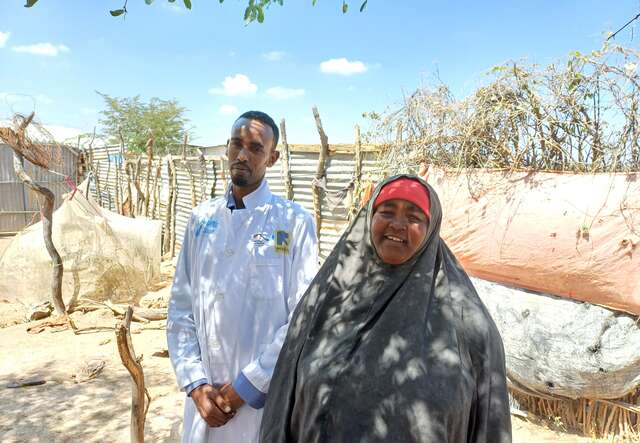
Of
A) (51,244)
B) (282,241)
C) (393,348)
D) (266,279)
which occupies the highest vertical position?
(282,241)

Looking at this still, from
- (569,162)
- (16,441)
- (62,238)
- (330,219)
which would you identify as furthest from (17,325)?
(569,162)

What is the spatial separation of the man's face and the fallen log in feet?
9.48

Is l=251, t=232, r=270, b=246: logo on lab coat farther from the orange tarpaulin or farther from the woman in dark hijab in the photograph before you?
the orange tarpaulin

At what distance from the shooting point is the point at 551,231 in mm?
3539

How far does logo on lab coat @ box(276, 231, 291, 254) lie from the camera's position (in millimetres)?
1864

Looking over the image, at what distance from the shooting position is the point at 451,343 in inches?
55.5

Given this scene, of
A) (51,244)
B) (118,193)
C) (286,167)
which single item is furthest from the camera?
(118,193)

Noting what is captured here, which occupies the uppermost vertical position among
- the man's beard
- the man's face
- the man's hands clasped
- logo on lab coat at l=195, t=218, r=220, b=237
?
the man's face

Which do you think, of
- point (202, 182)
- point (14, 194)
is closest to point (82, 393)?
point (202, 182)

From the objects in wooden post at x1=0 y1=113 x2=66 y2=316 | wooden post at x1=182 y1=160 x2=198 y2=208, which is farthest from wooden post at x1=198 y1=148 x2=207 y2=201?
wooden post at x1=0 y1=113 x2=66 y2=316

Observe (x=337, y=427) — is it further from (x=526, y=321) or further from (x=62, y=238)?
(x=62, y=238)

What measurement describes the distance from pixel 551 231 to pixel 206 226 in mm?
2835

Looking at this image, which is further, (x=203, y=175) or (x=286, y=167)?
(x=203, y=175)

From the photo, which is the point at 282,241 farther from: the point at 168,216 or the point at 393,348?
the point at 168,216
